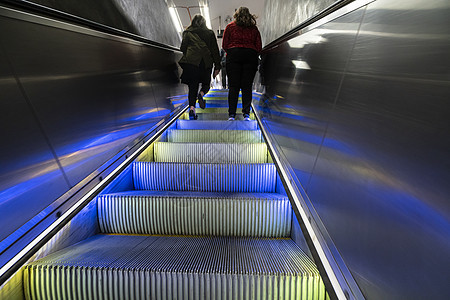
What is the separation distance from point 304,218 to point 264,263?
1.02 ft

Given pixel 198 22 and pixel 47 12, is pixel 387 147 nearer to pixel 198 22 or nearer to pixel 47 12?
pixel 47 12

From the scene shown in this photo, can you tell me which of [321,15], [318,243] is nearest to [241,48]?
[321,15]

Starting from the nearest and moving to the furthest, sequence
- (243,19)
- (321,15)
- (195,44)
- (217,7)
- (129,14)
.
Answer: (321,15)
(243,19)
(129,14)
(195,44)
(217,7)

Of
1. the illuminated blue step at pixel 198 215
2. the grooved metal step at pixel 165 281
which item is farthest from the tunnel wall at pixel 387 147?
the illuminated blue step at pixel 198 215

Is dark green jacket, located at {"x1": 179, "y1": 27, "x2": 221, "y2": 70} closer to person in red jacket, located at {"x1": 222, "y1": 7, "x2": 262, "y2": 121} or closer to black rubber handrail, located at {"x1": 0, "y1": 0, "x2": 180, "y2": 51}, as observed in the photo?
person in red jacket, located at {"x1": 222, "y1": 7, "x2": 262, "y2": 121}

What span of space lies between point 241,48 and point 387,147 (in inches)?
117

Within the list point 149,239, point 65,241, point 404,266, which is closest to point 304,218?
point 404,266

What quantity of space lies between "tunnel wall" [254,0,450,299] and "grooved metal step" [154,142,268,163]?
1.26 meters

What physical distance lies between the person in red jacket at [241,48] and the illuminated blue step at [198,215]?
6.85 feet

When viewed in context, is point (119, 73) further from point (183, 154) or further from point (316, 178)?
point (316, 178)

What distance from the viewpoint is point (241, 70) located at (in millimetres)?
3625

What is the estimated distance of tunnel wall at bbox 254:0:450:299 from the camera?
2.02ft

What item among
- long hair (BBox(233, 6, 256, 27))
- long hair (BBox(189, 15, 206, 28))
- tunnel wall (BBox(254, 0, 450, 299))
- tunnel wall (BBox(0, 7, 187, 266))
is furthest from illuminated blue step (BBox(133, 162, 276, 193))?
long hair (BBox(189, 15, 206, 28))

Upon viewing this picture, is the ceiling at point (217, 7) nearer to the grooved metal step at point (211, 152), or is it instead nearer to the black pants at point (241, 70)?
the black pants at point (241, 70)
